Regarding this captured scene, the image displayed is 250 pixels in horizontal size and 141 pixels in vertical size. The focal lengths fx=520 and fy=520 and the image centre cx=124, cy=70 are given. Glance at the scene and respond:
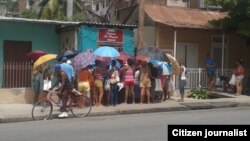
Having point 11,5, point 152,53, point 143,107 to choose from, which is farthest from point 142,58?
point 11,5

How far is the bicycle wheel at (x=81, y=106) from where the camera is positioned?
16.2 metres

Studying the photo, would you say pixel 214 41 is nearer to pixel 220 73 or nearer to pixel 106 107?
pixel 220 73

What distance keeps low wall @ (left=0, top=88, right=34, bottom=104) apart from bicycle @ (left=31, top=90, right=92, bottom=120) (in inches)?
99.8

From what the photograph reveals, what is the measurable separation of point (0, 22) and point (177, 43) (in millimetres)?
8544

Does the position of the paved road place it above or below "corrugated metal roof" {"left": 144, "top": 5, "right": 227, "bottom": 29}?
below

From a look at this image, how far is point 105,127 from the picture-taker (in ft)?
43.2

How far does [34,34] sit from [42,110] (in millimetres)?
6792

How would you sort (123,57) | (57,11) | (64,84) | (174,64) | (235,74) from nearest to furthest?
(64,84), (123,57), (174,64), (235,74), (57,11)

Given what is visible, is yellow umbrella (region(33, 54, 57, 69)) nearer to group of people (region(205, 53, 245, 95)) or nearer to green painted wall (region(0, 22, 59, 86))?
green painted wall (region(0, 22, 59, 86))

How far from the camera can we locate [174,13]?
24969mm

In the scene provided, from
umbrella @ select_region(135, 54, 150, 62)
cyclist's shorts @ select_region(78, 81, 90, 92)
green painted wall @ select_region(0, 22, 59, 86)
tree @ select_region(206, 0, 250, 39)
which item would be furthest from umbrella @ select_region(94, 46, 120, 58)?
tree @ select_region(206, 0, 250, 39)

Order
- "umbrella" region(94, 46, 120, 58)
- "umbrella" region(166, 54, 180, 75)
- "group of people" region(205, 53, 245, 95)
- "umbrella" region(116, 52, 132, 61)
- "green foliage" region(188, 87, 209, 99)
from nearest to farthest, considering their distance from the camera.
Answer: "umbrella" region(94, 46, 120, 58) < "umbrella" region(116, 52, 132, 61) < "umbrella" region(166, 54, 180, 75) < "green foliage" region(188, 87, 209, 99) < "group of people" region(205, 53, 245, 95)

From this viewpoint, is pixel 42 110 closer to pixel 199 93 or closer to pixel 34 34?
pixel 34 34

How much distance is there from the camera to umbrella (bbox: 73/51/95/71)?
17.8 metres
